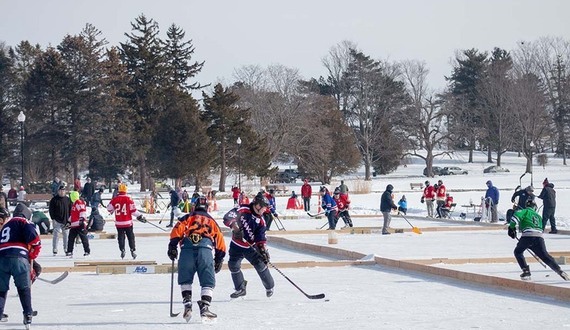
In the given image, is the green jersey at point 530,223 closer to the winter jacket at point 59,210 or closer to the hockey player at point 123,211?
the hockey player at point 123,211

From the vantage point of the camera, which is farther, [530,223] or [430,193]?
[430,193]

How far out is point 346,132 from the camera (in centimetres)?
7844

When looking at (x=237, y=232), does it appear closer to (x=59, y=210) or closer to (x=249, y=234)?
(x=249, y=234)

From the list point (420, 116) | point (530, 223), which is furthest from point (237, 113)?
point (530, 223)

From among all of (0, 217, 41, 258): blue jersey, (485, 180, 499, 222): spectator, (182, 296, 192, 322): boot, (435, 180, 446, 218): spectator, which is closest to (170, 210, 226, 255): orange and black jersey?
(182, 296, 192, 322): boot

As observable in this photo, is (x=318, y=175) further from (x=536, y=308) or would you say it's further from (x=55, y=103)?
(x=536, y=308)

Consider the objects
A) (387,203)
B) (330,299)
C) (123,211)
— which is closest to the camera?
(330,299)

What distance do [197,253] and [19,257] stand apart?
6.39 ft

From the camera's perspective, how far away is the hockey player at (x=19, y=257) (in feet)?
33.0

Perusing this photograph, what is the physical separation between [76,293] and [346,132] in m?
65.3

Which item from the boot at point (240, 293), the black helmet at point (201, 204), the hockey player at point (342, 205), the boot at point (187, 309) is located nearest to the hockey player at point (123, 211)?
the boot at point (240, 293)

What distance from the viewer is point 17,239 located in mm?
10273

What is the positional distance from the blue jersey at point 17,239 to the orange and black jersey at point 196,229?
157 cm

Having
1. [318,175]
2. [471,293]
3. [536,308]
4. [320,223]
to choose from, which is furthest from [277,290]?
[318,175]
